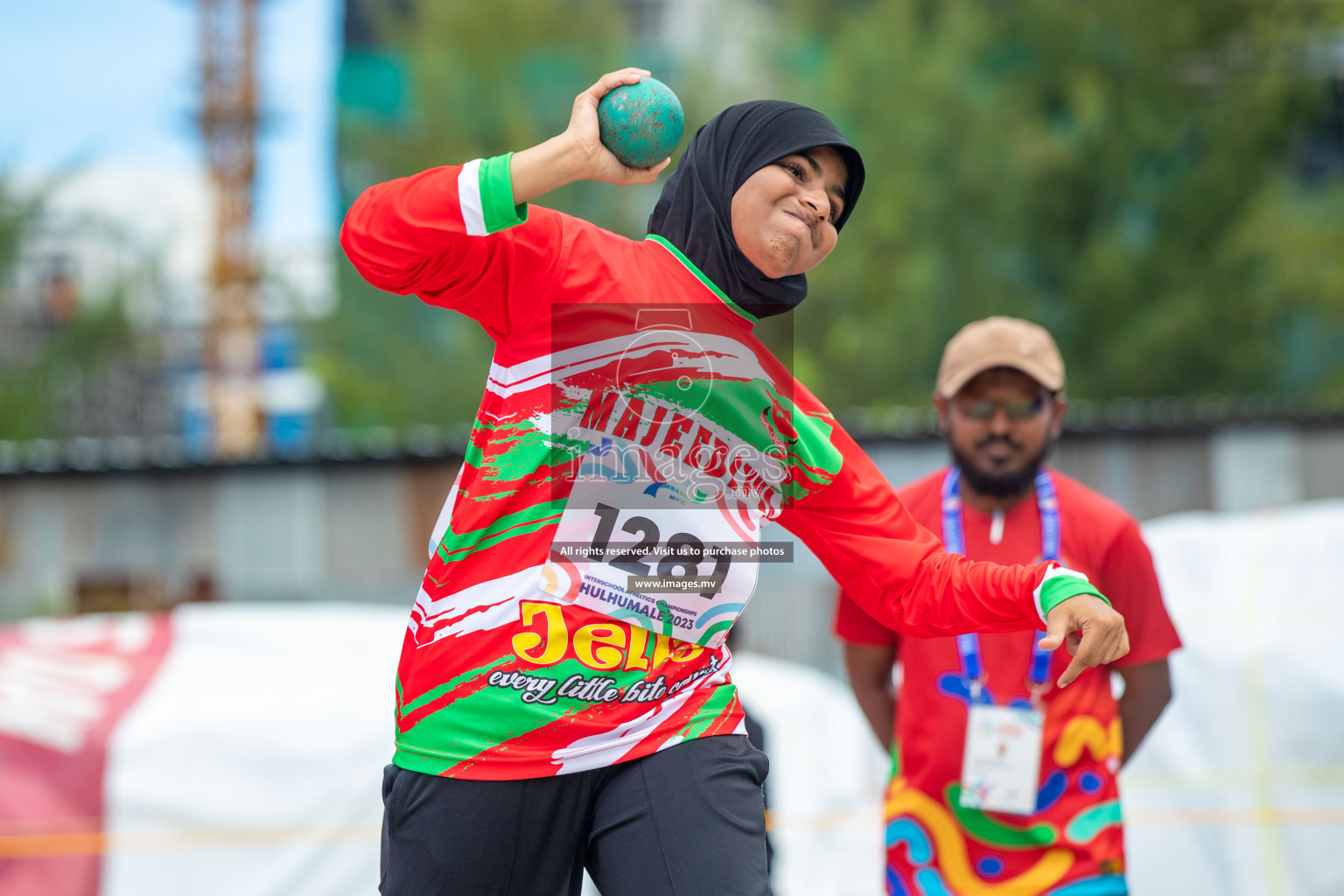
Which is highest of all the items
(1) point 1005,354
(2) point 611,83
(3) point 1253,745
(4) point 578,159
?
(2) point 611,83

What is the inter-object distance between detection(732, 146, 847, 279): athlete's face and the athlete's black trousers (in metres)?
0.77

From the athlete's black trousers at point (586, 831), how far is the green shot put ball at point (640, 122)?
0.90 m

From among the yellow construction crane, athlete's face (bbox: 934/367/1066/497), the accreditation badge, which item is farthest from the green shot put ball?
the yellow construction crane

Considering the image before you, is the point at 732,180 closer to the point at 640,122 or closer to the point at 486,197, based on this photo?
the point at 640,122

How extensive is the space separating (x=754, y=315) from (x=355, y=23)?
3382 centimetres

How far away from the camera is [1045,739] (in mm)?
2928

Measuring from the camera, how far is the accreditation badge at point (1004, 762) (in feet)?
9.44

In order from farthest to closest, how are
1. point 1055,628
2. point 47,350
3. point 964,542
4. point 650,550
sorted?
point 47,350 → point 964,542 → point 650,550 → point 1055,628

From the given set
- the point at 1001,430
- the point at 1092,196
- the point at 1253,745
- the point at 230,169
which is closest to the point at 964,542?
the point at 1001,430

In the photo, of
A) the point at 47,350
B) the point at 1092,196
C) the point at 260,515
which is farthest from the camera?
the point at 47,350

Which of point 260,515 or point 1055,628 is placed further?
point 260,515

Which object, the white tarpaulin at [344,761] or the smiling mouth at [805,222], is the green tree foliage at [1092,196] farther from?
the smiling mouth at [805,222]

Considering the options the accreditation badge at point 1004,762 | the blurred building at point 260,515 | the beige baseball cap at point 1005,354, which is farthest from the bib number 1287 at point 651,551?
the blurred building at point 260,515

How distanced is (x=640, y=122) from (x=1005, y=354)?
1.57 m
